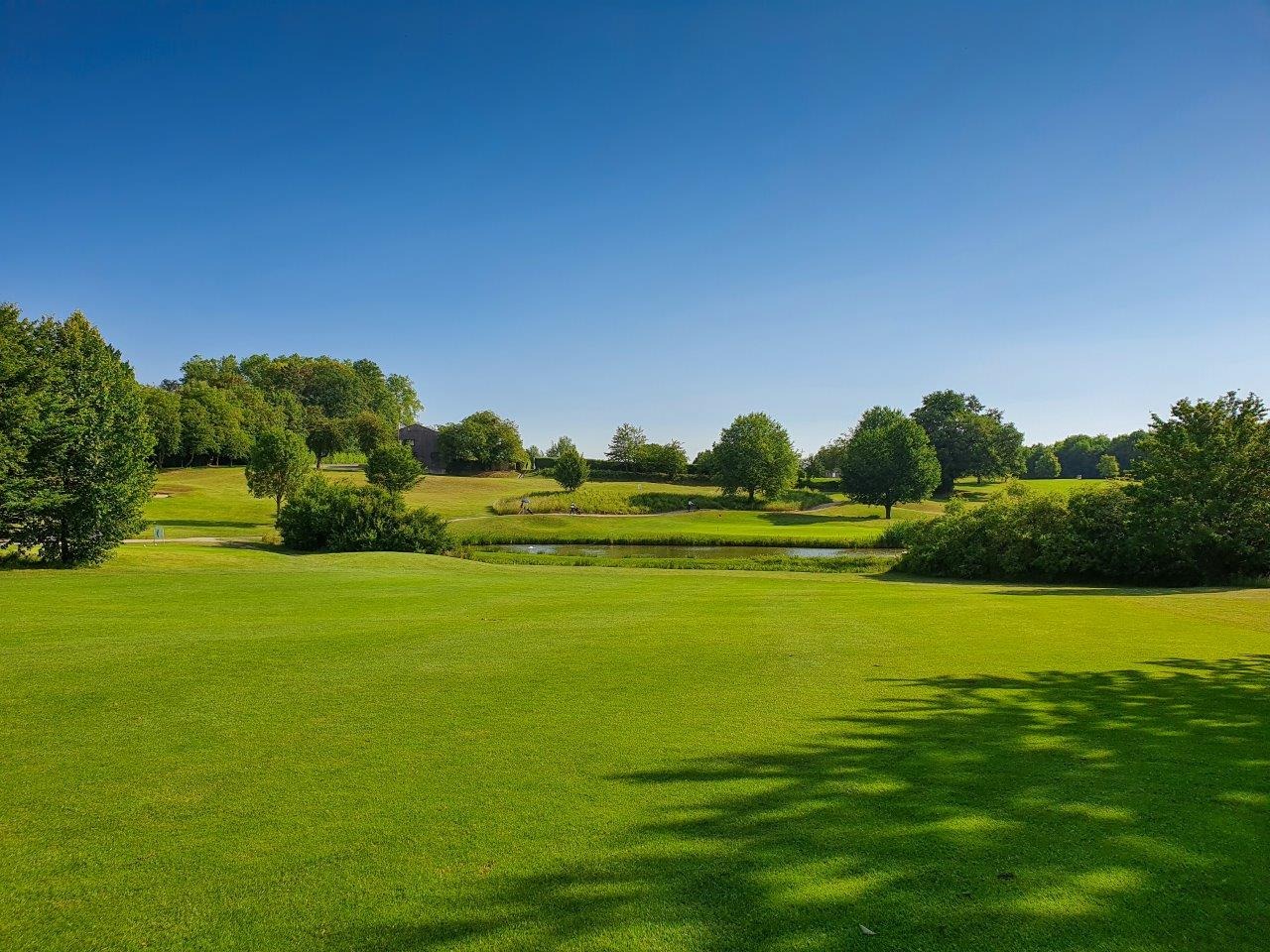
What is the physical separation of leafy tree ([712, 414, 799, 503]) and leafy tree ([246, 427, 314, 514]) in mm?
49004

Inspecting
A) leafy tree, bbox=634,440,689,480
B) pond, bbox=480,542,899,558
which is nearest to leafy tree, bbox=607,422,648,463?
leafy tree, bbox=634,440,689,480

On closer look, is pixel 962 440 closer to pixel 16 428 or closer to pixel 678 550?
pixel 678 550

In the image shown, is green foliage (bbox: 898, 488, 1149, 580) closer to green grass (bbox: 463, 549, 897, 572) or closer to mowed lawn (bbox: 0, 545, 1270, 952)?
green grass (bbox: 463, 549, 897, 572)

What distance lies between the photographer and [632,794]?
489 cm

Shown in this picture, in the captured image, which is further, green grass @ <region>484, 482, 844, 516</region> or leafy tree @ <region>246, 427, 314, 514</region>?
green grass @ <region>484, 482, 844, 516</region>

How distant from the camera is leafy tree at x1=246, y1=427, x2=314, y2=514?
171 feet

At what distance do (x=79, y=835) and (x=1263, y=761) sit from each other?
8666mm

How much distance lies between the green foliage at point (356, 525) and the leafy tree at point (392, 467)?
69.1 ft

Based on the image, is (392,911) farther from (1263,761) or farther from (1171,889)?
(1263,761)

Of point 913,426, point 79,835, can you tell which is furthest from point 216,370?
point 79,835

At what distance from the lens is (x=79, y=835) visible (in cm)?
441

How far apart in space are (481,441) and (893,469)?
5981 cm

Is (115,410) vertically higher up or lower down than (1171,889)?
higher up

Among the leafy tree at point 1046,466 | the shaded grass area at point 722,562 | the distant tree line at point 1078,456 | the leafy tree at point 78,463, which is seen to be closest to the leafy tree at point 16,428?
the leafy tree at point 78,463
